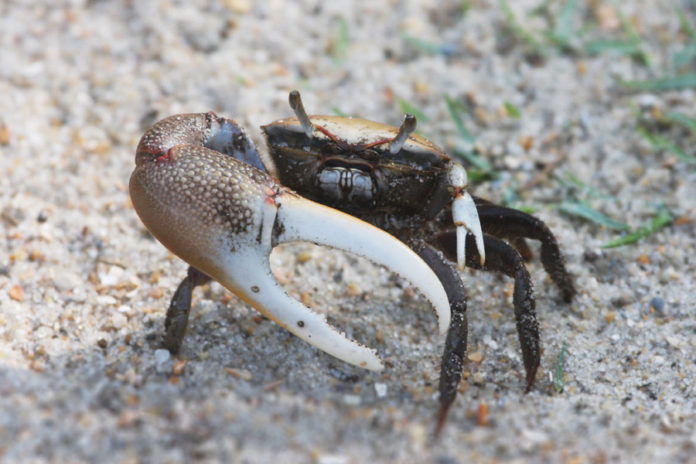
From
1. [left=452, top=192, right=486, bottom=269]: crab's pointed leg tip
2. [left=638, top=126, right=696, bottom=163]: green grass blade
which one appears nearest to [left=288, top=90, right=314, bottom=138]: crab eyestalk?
[left=452, top=192, right=486, bottom=269]: crab's pointed leg tip

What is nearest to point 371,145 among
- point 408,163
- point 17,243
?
point 408,163

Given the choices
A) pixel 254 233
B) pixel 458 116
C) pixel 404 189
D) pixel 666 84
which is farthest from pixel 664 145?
pixel 254 233

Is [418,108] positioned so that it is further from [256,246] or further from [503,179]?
[256,246]

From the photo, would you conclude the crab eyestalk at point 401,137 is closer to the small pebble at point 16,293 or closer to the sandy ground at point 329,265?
the sandy ground at point 329,265

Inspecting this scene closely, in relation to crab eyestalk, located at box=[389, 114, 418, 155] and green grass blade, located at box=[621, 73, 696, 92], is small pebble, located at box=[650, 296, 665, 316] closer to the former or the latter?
crab eyestalk, located at box=[389, 114, 418, 155]

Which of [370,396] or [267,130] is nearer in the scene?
[370,396]

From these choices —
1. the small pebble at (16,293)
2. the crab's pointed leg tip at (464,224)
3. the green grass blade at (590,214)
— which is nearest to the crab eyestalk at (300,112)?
the crab's pointed leg tip at (464,224)
